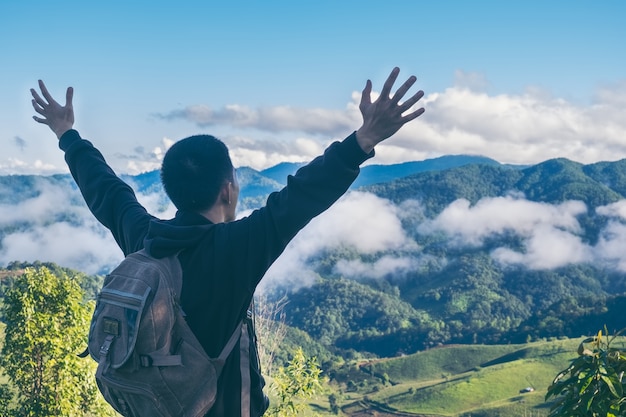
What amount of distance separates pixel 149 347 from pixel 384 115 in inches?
54.3

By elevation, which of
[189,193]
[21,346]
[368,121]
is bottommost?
[21,346]

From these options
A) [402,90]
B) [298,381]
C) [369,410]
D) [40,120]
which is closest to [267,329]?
[298,381]

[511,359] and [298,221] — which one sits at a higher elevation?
[298,221]

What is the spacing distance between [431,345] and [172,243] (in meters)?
174

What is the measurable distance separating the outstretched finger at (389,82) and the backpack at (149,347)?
117 cm

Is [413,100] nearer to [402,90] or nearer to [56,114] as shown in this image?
[402,90]

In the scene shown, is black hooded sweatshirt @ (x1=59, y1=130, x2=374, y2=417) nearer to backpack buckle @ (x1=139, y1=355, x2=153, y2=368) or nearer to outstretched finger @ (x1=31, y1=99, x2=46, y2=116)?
backpack buckle @ (x1=139, y1=355, x2=153, y2=368)

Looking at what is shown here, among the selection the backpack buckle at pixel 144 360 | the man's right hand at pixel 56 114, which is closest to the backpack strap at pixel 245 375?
the backpack buckle at pixel 144 360

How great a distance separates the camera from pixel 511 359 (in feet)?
438

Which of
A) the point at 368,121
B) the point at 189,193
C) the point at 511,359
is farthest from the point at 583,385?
the point at 511,359

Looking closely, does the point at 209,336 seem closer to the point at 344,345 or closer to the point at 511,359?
the point at 511,359

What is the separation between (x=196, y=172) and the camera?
2.84m

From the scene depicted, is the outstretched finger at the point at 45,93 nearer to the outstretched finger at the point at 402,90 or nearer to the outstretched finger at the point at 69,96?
the outstretched finger at the point at 69,96

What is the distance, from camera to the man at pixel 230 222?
2.62 m
